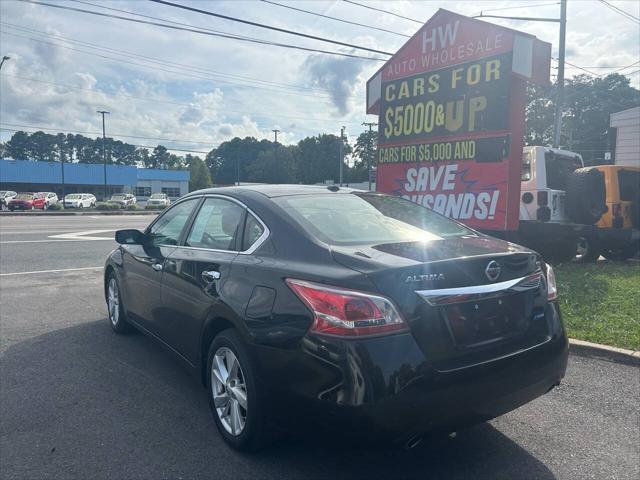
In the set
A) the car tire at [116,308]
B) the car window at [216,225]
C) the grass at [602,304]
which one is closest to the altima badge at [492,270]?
the car window at [216,225]

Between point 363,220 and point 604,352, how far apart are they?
9.33 feet

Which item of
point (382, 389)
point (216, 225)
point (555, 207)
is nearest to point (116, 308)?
point (216, 225)

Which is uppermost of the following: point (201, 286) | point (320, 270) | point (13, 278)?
point (320, 270)

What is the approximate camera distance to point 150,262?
173 inches

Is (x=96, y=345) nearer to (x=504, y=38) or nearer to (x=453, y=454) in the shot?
(x=453, y=454)

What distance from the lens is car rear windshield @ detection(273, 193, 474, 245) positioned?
10.4 feet

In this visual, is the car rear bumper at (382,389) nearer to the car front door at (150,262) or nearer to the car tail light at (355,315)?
the car tail light at (355,315)

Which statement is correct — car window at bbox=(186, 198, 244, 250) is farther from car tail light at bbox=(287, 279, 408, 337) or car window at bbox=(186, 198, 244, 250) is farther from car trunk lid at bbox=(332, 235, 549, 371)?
car tail light at bbox=(287, 279, 408, 337)

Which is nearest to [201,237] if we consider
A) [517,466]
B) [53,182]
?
[517,466]

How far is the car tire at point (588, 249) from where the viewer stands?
10477mm

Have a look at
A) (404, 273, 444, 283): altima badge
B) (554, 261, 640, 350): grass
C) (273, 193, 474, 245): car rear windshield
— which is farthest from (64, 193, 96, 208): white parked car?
(404, 273, 444, 283): altima badge

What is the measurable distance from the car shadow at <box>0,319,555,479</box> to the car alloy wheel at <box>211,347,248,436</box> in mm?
175

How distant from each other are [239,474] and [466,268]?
1.67m

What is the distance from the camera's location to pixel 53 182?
66188mm
